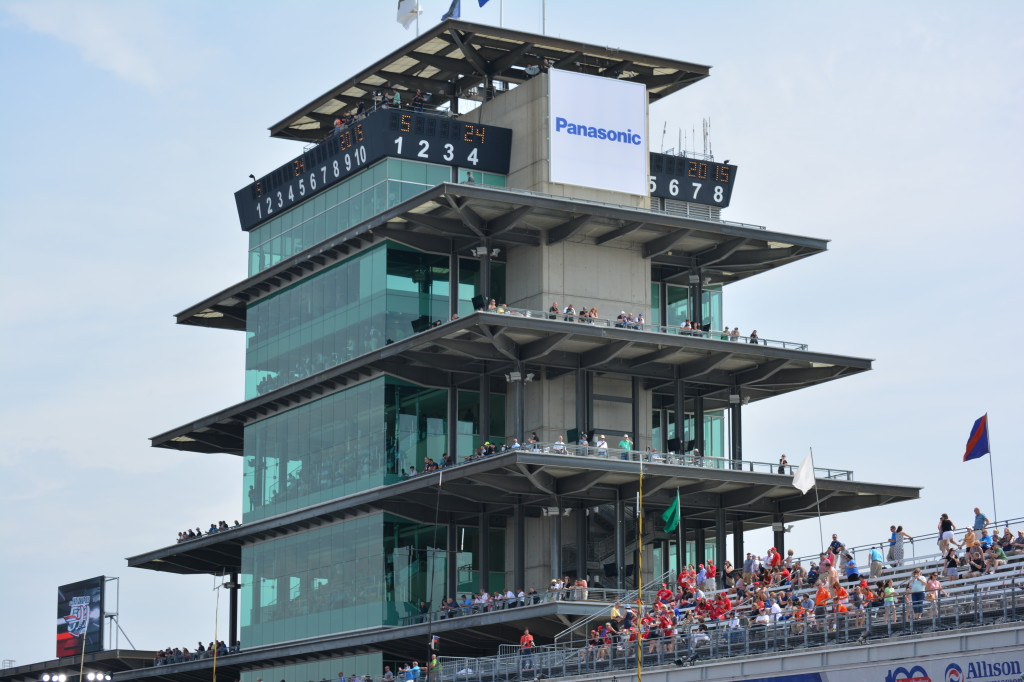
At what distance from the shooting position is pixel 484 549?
77.4m

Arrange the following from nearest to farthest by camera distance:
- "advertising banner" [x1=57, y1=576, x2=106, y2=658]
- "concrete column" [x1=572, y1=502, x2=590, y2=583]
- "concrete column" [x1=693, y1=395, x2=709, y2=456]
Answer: "concrete column" [x1=572, y1=502, x2=590, y2=583]
"concrete column" [x1=693, y1=395, x2=709, y2=456]
"advertising banner" [x1=57, y1=576, x2=106, y2=658]

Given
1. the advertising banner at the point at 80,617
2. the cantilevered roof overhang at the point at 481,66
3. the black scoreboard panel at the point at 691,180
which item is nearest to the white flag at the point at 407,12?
the cantilevered roof overhang at the point at 481,66

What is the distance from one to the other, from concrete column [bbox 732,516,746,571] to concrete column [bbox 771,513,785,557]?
4.95ft

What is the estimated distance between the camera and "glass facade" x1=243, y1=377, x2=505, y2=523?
258ft

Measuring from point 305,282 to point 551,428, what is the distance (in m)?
16.4

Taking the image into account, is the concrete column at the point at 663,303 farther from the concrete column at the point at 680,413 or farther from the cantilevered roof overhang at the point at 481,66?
the cantilevered roof overhang at the point at 481,66

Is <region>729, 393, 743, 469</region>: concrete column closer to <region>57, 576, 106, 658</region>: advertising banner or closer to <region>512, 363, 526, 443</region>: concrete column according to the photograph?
<region>512, 363, 526, 443</region>: concrete column

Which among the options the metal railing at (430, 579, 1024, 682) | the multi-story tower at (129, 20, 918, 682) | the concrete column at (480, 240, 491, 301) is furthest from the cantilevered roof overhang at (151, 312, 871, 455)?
the metal railing at (430, 579, 1024, 682)

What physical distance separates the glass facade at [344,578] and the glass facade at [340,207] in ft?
45.7

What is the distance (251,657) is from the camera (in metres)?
87.1

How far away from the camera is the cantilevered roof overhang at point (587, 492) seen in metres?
71.4

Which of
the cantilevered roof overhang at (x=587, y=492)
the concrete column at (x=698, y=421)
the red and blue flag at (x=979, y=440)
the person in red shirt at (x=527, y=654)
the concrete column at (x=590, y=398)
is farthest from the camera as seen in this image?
the concrete column at (x=698, y=421)

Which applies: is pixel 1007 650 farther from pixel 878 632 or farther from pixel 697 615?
pixel 697 615

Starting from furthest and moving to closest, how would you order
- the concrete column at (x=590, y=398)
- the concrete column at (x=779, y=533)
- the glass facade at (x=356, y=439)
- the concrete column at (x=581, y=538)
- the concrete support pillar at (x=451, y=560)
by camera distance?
the concrete column at (x=779, y=533) → the glass facade at (x=356, y=439) → the concrete support pillar at (x=451, y=560) → the concrete column at (x=590, y=398) → the concrete column at (x=581, y=538)
